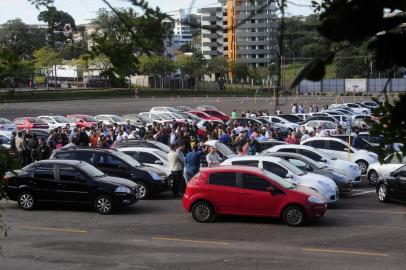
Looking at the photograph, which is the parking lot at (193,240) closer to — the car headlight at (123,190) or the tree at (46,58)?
the car headlight at (123,190)

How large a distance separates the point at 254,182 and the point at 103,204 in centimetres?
412

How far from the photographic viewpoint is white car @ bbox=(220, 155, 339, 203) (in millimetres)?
18328

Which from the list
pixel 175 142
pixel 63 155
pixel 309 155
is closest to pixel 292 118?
pixel 309 155

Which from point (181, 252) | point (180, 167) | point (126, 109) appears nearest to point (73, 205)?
point (180, 167)

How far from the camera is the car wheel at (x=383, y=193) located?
19203 millimetres

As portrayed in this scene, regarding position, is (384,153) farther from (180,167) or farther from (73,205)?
(180,167)

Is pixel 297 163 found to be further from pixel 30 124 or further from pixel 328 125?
pixel 30 124

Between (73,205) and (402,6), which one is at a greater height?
(402,6)

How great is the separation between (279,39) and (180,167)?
1745 centimetres

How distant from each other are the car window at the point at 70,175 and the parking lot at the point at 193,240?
2.84 ft

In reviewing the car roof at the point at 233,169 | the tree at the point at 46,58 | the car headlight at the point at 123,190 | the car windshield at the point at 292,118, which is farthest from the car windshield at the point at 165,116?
the tree at the point at 46,58

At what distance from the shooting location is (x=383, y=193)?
1930cm

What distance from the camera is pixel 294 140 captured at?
2725cm

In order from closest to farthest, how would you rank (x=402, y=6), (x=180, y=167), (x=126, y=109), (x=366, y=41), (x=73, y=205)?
(x=402, y=6) < (x=366, y=41) < (x=73, y=205) < (x=180, y=167) < (x=126, y=109)
